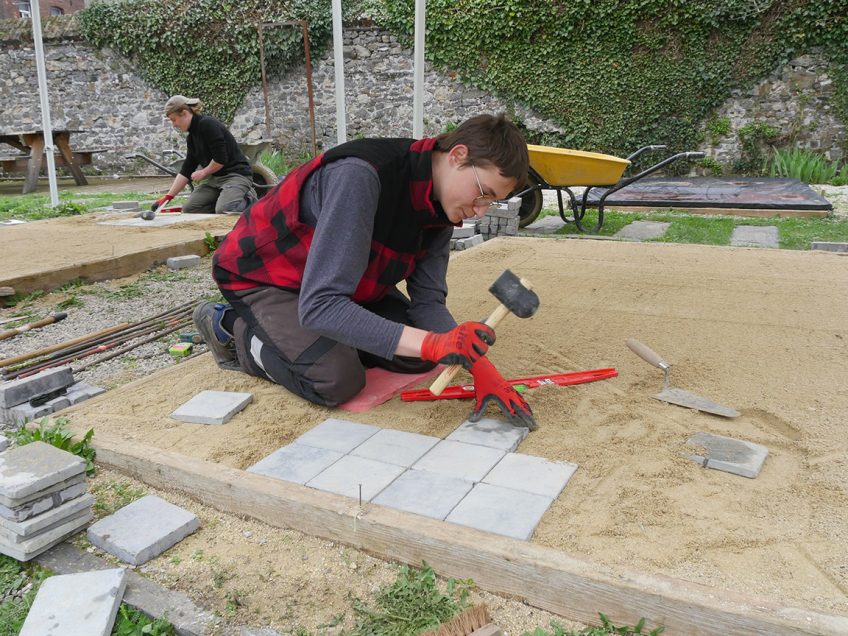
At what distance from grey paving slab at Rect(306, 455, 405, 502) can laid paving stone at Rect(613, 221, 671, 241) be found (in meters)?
4.59

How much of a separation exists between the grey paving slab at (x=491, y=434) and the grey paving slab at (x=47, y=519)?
1158mm

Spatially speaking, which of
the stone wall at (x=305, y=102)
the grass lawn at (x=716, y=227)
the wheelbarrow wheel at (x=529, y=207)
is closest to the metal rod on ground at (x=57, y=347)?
the grass lawn at (x=716, y=227)

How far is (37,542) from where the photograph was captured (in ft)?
5.76

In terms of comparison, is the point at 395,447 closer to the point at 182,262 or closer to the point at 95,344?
the point at 95,344

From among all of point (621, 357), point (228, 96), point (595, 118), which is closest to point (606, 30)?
point (595, 118)

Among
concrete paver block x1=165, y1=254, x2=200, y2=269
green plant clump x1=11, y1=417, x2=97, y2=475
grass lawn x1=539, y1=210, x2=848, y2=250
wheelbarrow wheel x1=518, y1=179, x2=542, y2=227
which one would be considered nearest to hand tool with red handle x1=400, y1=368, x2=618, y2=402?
green plant clump x1=11, y1=417, x2=97, y2=475

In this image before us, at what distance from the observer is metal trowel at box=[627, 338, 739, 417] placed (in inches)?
95.6

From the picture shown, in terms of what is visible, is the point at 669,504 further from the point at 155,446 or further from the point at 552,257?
the point at 552,257

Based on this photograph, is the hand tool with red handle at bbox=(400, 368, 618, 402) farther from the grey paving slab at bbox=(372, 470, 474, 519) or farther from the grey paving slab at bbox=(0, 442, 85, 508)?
the grey paving slab at bbox=(0, 442, 85, 508)

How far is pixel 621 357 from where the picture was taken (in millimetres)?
3049

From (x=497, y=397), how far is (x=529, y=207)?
15.9 ft

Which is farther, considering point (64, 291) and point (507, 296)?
point (64, 291)

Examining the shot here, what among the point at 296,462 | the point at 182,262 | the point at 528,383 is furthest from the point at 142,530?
the point at 182,262

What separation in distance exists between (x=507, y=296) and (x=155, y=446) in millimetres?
1337
